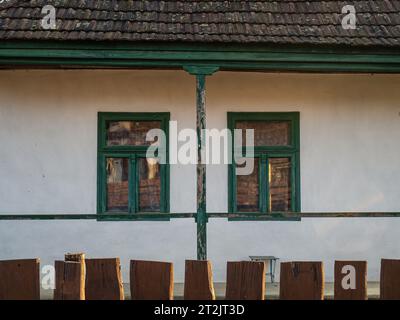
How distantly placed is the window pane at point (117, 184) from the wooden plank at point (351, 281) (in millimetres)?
7518

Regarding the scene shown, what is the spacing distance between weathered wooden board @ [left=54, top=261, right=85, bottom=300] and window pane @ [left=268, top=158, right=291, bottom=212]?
774cm

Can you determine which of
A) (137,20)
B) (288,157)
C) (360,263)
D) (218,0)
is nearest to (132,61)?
(137,20)

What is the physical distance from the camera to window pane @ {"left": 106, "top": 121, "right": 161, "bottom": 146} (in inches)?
412

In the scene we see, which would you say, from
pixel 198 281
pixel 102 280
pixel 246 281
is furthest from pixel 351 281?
pixel 102 280

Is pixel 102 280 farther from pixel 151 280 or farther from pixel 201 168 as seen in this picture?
pixel 201 168

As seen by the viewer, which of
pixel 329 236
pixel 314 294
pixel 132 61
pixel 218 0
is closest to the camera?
pixel 314 294

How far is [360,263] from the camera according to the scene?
3.07 metres

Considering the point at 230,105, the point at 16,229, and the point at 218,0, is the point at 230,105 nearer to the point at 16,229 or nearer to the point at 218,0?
the point at 218,0

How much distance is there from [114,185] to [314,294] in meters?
7.70

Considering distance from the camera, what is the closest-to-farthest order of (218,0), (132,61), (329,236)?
(132,61), (218,0), (329,236)

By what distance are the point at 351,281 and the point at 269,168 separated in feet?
24.5

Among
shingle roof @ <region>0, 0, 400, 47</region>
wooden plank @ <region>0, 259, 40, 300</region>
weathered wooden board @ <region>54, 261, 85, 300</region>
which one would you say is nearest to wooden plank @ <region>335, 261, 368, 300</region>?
weathered wooden board @ <region>54, 261, 85, 300</region>

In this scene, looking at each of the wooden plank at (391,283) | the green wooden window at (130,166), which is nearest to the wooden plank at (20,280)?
the wooden plank at (391,283)

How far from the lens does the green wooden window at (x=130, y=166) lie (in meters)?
10.4
